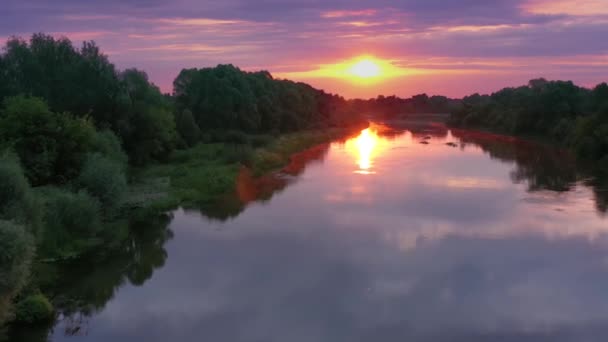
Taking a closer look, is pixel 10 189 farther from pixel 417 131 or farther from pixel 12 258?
pixel 417 131

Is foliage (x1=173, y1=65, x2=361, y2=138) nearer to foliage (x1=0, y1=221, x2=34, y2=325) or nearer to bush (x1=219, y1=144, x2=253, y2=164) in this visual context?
bush (x1=219, y1=144, x2=253, y2=164)

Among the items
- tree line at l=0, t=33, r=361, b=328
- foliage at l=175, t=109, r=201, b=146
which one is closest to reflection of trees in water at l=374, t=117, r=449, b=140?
tree line at l=0, t=33, r=361, b=328

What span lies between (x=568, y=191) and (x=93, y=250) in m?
30.5

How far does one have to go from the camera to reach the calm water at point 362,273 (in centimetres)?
1770

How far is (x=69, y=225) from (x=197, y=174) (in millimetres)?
17350

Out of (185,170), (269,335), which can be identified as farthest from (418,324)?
(185,170)

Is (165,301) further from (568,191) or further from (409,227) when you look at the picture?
(568,191)

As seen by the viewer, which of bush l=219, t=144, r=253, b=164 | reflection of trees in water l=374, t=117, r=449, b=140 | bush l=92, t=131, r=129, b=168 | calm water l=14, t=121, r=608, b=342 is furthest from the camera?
reflection of trees in water l=374, t=117, r=449, b=140

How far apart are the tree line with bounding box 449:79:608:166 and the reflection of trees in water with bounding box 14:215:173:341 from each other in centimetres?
4208

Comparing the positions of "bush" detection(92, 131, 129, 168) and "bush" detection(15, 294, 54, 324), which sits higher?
"bush" detection(92, 131, 129, 168)

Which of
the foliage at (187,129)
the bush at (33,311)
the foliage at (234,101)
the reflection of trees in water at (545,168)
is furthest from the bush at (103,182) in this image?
the foliage at (234,101)

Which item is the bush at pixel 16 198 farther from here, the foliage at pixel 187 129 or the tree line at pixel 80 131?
the foliage at pixel 187 129

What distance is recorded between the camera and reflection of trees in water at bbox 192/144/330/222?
33.5 metres

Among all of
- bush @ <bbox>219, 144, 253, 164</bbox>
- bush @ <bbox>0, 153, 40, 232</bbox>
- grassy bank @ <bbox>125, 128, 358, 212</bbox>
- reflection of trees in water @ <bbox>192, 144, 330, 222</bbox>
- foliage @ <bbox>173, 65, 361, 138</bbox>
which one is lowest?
reflection of trees in water @ <bbox>192, 144, 330, 222</bbox>
